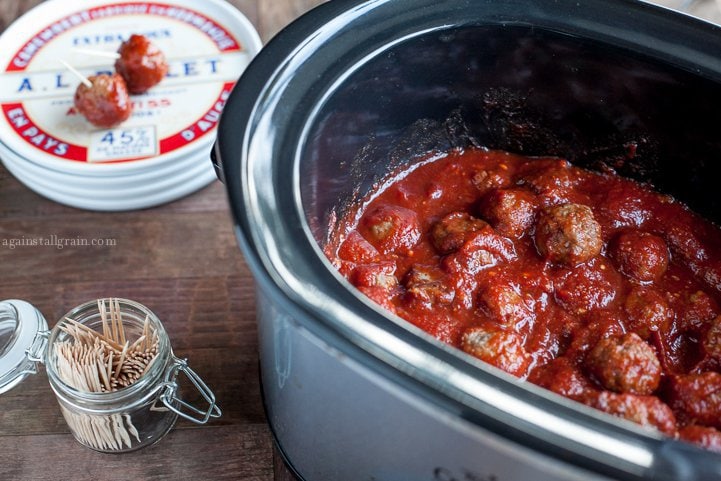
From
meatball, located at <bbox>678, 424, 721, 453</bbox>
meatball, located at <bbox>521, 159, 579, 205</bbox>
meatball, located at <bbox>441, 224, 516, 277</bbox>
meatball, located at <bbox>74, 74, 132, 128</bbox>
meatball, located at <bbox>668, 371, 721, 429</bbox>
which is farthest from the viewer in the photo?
meatball, located at <bbox>74, 74, 132, 128</bbox>

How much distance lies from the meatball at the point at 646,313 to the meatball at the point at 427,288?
0.31 metres

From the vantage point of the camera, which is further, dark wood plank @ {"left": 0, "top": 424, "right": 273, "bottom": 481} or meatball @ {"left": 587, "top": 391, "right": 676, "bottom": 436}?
dark wood plank @ {"left": 0, "top": 424, "right": 273, "bottom": 481}

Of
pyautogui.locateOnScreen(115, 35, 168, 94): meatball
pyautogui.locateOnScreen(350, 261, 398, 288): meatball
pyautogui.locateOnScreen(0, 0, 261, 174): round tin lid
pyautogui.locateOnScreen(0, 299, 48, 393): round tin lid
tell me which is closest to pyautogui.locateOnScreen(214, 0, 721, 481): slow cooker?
pyautogui.locateOnScreen(350, 261, 398, 288): meatball

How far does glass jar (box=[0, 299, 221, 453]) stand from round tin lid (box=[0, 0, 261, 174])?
0.37 metres

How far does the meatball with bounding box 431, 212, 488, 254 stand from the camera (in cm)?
150

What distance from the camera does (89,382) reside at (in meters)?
1.42

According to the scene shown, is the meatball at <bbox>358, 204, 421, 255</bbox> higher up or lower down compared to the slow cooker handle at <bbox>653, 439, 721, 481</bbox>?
higher up

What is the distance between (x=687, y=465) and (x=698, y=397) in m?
0.41

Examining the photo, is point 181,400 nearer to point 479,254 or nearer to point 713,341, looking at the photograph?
point 479,254

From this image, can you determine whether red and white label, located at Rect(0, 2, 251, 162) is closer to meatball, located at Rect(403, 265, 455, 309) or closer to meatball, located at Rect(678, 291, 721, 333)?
meatball, located at Rect(403, 265, 455, 309)

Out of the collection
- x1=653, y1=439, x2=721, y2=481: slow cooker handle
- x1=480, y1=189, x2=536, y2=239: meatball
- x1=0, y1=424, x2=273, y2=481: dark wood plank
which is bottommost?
x1=0, y1=424, x2=273, y2=481: dark wood plank

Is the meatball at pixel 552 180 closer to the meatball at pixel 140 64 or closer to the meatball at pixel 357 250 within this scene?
the meatball at pixel 357 250

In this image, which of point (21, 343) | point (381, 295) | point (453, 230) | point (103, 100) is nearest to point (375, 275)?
point (381, 295)

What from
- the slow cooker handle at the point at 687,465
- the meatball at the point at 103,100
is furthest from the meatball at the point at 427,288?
the meatball at the point at 103,100
